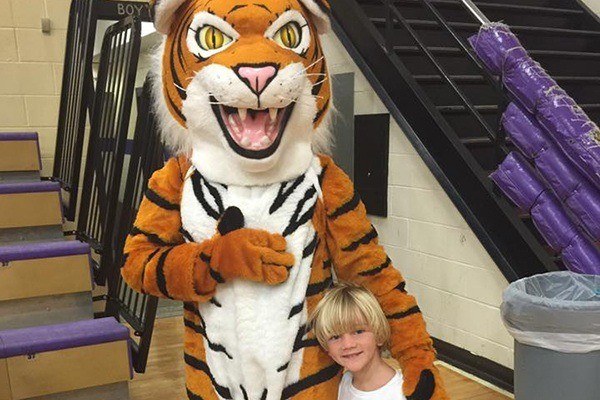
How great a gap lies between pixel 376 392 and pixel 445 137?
1.61 metres

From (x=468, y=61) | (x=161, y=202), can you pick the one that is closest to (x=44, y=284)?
(x=161, y=202)

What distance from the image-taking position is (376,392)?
1244 millimetres

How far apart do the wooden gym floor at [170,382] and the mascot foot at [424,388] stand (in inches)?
56.8

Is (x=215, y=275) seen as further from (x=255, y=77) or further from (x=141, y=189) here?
(x=141, y=189)

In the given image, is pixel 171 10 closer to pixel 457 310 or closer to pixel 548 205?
pixel 548 205

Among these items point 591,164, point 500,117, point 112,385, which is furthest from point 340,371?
point 500,117

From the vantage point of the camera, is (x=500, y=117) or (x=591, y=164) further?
(x=500, y=117)

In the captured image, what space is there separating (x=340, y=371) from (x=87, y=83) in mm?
1942

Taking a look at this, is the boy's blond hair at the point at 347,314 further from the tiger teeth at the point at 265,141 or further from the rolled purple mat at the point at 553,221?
the rolled purple mat at the point at 553,221

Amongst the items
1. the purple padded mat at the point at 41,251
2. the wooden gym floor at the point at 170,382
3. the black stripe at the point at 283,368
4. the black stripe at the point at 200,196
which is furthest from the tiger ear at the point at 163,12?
the wooden gym floor at the point at 170,382

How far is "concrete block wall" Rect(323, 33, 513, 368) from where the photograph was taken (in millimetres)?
2602

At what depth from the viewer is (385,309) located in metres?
1.24

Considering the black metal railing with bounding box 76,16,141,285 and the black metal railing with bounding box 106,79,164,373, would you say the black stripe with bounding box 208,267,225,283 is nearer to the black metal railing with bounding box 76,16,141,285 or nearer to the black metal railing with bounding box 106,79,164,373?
the black metal railing with bounding box 106,79,164,373

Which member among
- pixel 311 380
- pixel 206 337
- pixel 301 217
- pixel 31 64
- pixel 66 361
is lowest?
pixel 66 361
